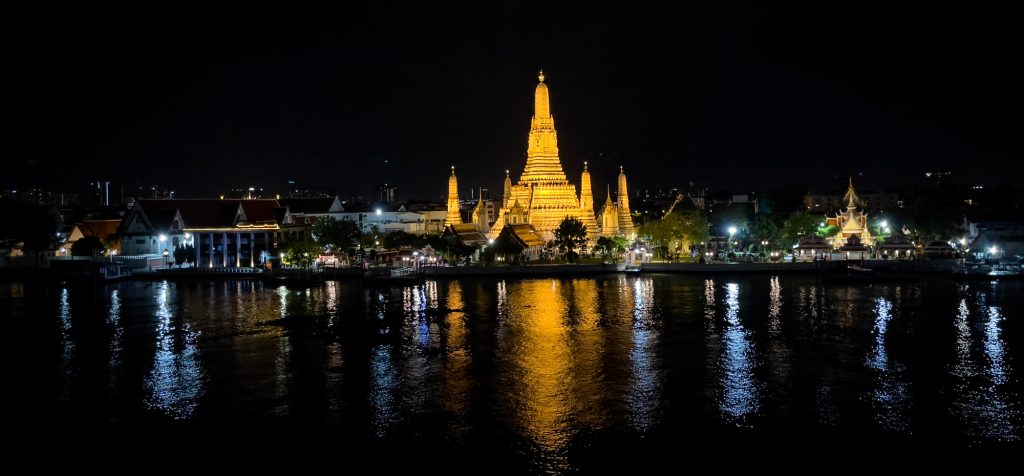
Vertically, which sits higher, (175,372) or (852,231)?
(852,231)

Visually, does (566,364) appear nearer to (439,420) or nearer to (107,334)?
(439,420)

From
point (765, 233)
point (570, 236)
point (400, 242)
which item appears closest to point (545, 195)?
point (570, 236)

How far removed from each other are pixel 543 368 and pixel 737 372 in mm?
4067

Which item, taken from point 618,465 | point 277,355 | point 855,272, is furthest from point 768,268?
point 618,465

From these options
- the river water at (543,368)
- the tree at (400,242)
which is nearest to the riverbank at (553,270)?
the tree at (400,242)

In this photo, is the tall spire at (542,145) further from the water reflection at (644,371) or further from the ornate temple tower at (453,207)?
the water reflection at (644,371)

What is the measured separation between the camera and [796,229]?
4872 cm

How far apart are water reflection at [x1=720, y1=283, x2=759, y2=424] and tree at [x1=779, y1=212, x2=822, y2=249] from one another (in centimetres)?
2387

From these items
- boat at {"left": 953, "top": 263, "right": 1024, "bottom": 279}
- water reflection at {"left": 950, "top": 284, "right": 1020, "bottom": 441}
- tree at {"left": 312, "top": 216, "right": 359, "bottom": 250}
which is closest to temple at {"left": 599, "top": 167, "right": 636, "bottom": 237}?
tree at {"left": 312, "top": 216, "right": 359, "bottom": 250}

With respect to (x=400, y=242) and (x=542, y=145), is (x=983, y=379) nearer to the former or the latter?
(x=400, y=242)

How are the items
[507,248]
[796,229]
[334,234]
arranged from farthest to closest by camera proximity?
[796,229] → [334,234] → [507,248]

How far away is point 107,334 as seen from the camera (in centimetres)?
2316

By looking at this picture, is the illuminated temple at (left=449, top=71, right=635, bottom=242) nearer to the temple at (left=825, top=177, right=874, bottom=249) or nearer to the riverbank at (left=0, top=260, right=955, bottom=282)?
the riverbank at (left=0, top=260, right=955, bottom=282)

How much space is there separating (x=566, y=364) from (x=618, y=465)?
615 centimetres
